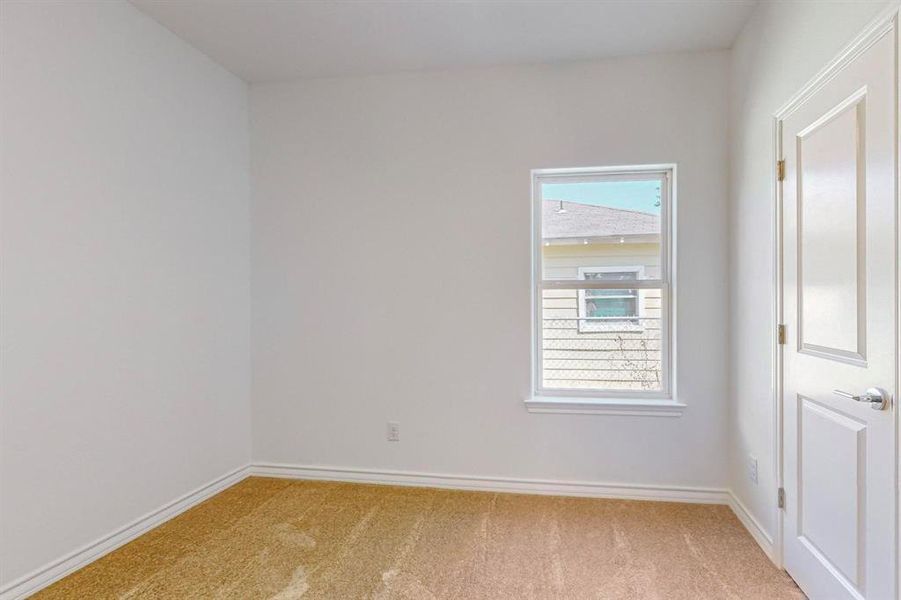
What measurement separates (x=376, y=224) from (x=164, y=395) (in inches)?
63.6

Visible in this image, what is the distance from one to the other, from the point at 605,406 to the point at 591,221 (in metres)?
1.19

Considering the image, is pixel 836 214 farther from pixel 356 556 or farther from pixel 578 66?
pixel 356 556

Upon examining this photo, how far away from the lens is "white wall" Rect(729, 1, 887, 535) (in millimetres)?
1894

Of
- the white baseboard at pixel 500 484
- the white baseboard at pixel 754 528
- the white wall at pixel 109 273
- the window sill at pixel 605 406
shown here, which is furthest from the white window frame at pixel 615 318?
the white wall at pixel 109 273

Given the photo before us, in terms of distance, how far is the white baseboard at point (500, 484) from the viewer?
2684 millimetres

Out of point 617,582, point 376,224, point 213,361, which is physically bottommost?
point 617,582

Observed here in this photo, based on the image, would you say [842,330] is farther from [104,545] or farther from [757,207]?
[104,545]

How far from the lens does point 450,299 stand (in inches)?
115

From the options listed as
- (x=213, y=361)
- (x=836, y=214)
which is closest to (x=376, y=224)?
(x=213, y=361)

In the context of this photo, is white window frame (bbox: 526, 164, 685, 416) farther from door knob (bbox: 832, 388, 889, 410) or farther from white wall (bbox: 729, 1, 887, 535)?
door knob (bbox: 832, 388, 889, 410)

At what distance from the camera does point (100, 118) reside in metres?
2.16

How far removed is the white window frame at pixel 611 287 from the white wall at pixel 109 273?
6.74 ft

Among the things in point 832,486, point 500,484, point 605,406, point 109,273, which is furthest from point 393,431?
point 832,486

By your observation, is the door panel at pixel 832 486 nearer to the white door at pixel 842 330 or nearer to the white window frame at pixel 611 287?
the white door at pixel 842 330
